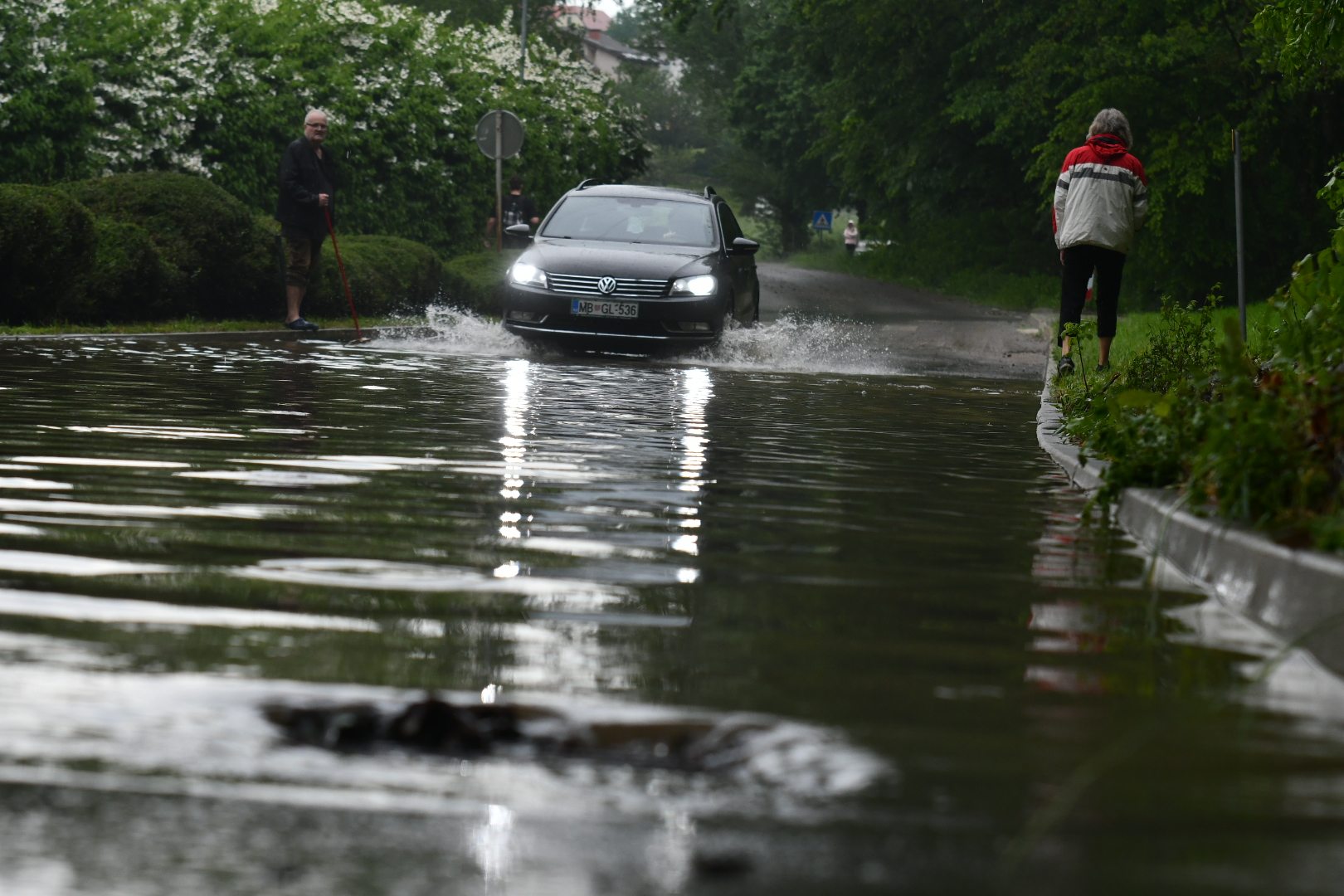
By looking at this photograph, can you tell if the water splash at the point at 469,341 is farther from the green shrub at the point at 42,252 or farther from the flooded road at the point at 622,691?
the flooded road at the point at 622,691

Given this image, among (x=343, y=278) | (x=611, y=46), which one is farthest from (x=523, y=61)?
(x=611, y=46)

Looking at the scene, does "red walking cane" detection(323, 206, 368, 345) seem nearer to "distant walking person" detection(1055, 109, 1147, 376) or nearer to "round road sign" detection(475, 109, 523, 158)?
"round road sign" detection(475, 109, 523, 158)

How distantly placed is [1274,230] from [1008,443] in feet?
63.4

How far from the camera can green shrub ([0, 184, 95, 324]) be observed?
1535cm

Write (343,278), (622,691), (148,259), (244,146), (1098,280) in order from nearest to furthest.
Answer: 1. (622,691)
2. (1098,280)
3. (148,259)
4. (343,278)
5. (244,146)

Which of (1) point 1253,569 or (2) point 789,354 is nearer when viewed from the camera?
(1) point 1253,569

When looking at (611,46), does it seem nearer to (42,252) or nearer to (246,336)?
(246,336)

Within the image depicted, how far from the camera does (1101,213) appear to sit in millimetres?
12219

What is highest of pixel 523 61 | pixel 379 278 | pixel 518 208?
pixel 523 61

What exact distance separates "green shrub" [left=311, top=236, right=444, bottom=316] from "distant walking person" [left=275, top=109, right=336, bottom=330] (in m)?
1.74

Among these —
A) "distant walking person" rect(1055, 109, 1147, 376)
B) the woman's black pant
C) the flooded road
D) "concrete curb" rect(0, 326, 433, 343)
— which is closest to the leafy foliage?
"distant walking person" rect(1055, 109, 1147, 376)

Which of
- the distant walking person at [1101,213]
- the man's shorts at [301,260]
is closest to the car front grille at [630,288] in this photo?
the distant walking person at [1101,213]

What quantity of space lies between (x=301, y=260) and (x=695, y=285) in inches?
202

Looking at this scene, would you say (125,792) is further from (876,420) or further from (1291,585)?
(876,420)
